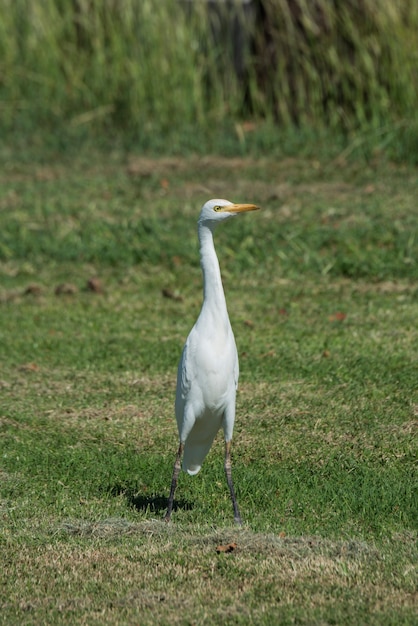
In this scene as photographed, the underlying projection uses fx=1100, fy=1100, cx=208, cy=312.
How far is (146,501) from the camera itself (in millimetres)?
5367

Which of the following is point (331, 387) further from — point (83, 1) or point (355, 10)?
point (83, 1)

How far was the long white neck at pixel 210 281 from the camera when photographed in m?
4.86

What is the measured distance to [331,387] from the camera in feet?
22.6

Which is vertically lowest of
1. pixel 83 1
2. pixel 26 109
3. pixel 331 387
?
pixel 331 387

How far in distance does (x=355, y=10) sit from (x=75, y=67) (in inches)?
133

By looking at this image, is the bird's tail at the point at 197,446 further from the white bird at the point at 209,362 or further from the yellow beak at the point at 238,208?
the yellow beak at the point at 238,208

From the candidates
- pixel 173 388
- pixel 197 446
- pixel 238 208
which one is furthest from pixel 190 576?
pixel 173 388

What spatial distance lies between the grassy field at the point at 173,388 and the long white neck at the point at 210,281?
973 millimetres

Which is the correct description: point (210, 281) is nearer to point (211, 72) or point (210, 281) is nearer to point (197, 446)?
point (197, 446)

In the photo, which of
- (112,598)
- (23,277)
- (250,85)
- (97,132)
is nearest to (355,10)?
(250,85)

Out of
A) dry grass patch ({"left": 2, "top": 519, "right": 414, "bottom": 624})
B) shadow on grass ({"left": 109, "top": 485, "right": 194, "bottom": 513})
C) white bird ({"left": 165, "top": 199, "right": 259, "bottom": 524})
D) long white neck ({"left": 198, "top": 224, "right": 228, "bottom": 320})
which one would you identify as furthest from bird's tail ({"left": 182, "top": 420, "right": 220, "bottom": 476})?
long white neck ({"left": 198, "top": 224, "right": 228, "bottom": 320})

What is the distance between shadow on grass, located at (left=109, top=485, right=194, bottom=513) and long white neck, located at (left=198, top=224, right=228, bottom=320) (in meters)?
1.02

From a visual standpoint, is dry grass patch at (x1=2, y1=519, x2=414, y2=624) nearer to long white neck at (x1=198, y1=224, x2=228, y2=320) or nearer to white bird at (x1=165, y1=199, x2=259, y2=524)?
white bird at (x1=165, y1=199, x2=259, y2=524)

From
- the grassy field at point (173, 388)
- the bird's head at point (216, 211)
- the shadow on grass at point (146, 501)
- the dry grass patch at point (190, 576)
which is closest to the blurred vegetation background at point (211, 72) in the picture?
the grassy field at point (173, 388)
